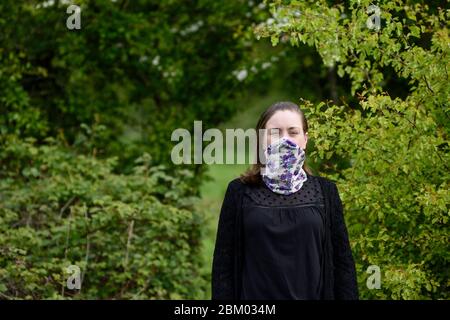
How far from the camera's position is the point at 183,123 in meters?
10.7

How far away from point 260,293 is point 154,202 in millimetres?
4860

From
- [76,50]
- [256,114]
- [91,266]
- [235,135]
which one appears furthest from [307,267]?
[256,114]

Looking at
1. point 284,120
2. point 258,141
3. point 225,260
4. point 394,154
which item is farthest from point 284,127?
point 394,154

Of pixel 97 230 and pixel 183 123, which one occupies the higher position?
pixel 183 123

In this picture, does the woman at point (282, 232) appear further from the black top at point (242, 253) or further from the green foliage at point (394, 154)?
the green foliage at point (394, 154)

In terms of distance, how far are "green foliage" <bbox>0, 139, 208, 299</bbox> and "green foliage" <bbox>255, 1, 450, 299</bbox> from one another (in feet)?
8.76

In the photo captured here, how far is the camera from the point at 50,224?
7.82 m

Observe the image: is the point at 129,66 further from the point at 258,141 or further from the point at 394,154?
the point at 258,141

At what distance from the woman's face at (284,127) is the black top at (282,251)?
29 cm

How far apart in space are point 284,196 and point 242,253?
29 centimetres

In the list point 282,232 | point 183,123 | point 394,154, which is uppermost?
point 183,123

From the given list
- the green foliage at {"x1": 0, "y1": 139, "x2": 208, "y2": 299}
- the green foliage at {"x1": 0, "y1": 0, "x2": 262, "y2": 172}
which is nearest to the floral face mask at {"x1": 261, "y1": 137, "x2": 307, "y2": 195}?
the green foliage at {"x1": 0, "y1": 139, "x2": 208, "y2": 299}

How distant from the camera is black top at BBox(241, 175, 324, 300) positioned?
3273mm

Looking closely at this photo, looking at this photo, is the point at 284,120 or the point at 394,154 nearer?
the point at 284,120
